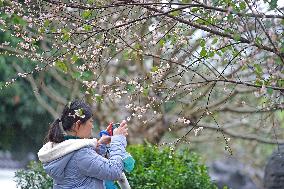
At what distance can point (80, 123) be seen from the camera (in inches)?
205

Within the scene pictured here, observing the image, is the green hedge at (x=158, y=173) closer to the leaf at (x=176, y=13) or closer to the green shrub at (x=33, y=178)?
the green shrub at (x=33, y=178)

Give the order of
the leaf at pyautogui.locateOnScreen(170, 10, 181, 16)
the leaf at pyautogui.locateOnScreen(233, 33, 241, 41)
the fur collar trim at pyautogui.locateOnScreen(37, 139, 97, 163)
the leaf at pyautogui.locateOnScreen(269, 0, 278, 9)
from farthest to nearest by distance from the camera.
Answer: the leaf at pyautogui.locateOnScreen(170, 10, 181, 16)
the fur collar trim at pyautogui.locateOnScreen(37, 139, 97, 163)
the leaf at pyautogui.locateOnScreen(269, 0, 278, 9)
the leaf at pyautogui.locateOnScreen(233, 33, 241, 41)

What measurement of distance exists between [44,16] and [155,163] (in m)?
2.96

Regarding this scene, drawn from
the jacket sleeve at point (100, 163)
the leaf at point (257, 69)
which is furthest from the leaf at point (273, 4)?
the jacket sleeve at point (100, 163)

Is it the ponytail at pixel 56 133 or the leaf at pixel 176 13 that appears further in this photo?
the leaf at pixel 176 13

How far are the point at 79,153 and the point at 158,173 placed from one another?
2581mm

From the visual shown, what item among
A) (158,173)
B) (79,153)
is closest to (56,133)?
(79,153)

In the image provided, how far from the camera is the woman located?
16.6 feet

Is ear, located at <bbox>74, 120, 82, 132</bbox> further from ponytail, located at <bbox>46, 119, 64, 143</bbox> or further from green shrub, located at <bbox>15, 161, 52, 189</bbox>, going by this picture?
green shrub, located at <bbox>15, 161, 52, 189</bbox>

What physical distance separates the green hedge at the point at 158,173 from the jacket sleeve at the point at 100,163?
83.0 inches

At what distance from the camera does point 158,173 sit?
299 inches

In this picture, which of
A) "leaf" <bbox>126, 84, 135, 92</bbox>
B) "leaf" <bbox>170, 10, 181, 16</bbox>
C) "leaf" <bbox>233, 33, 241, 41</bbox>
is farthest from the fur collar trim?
"leaf" <bbox>233, 33, 241, 41</bbox>

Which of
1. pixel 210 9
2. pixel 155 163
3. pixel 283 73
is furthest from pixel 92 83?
pixel 155 163

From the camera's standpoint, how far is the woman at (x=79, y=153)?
5068mm
